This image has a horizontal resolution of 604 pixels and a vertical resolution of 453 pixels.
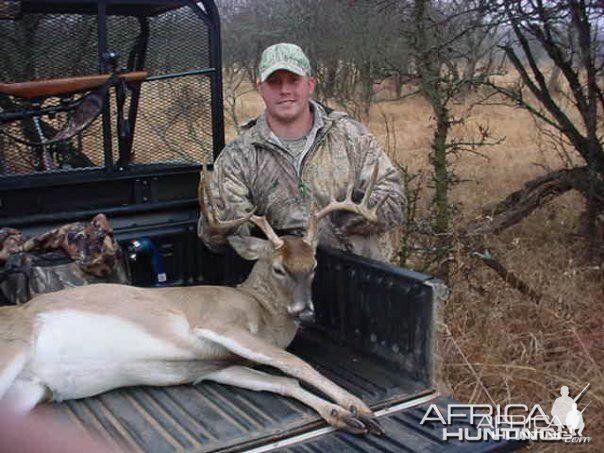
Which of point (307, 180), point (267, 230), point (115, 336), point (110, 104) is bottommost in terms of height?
point (115, 336)

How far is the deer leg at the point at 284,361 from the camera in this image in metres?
2.91

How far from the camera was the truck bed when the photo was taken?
9.11 feet

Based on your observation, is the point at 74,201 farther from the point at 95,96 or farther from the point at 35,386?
the point at 35,386

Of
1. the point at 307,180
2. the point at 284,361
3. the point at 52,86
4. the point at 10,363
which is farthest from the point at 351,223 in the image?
the point at 10,363

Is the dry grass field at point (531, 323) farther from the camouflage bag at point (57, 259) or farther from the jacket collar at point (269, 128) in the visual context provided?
the camouflage bag at point (57, 259)

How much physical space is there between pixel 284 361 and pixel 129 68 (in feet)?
6.64

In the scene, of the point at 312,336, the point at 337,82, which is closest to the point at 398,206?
the point at 312,336

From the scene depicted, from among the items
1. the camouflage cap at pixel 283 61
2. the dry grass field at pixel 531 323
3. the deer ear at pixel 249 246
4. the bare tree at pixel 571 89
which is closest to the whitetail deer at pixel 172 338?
the deer ear at pixel 249 246

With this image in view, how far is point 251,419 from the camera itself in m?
2.96

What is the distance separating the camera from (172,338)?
3.40 m

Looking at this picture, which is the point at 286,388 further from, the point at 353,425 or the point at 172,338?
the point at 172,338

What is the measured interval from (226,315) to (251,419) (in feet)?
2.45

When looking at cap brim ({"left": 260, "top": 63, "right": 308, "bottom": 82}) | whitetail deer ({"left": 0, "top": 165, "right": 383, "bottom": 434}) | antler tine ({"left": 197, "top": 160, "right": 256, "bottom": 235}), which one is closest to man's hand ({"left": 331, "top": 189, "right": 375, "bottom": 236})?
whitetail deer ({"left": 0, "top": 165, "right": 383, "bottom": 434})
